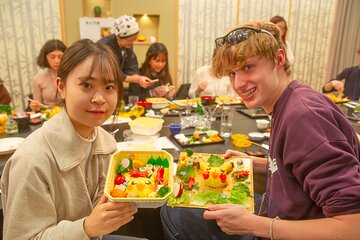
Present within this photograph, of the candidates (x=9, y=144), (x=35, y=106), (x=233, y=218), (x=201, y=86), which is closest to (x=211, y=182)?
(x=233, y=218)

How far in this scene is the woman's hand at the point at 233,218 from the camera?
3.51 feet

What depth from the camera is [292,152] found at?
0.94 metres

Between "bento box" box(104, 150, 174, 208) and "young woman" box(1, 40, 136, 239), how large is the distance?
2.0 inches

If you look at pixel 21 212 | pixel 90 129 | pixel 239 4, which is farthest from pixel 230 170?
pixel 239 4

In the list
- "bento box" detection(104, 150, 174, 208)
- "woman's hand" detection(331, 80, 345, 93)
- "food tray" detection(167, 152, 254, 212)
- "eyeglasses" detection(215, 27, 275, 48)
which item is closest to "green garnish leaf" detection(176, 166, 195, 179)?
"food tray" detection(167, 152, 254, 212)

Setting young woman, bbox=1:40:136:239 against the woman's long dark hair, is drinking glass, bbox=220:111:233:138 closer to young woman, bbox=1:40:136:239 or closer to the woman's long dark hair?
young woman, bbox=1:40:136:239

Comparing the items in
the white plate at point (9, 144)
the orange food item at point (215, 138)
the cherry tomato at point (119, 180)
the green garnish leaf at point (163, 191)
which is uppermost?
the green garnish leaf at point (163, 191)

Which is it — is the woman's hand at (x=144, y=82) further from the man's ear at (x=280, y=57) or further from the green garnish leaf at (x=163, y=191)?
the green garnish leaf at (x=163, y=191)

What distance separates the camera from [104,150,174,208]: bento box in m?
0.93

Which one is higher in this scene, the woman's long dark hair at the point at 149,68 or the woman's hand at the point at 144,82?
the woman's long dark hair at the point at 149,68

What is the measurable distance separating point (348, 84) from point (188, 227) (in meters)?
3.40

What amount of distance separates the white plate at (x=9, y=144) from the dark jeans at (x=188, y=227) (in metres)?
1.04

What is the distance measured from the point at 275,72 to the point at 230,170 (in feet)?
1.85

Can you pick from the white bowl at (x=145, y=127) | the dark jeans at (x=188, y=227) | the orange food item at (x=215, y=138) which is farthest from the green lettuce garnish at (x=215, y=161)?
the white bowl at (x=145, y=127)
